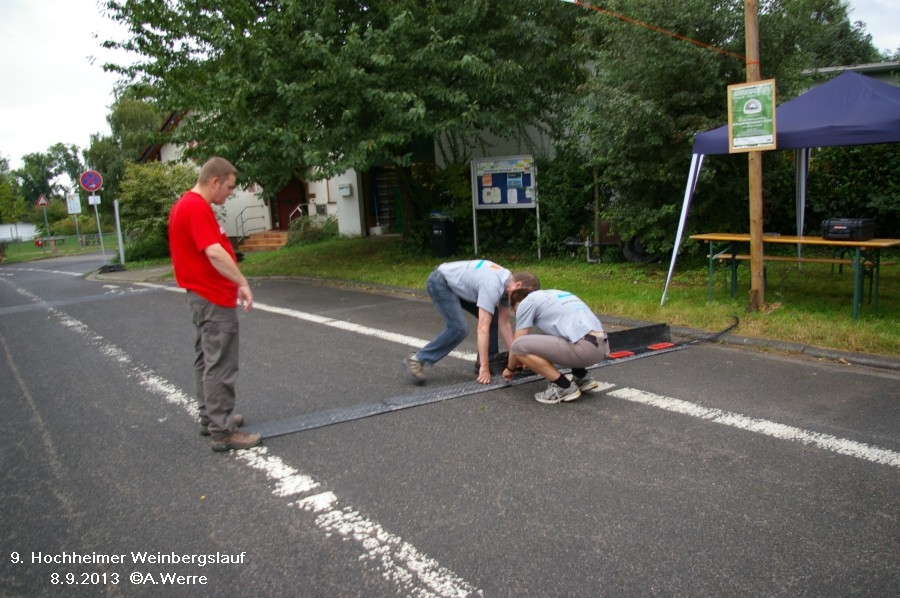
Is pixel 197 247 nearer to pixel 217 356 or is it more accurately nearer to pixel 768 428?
pixel 217 356

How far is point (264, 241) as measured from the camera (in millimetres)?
26234

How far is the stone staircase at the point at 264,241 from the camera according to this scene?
25578 mm

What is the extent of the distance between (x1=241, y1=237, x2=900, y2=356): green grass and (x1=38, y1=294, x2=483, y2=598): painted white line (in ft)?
17.1

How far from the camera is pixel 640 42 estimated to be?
11406mm

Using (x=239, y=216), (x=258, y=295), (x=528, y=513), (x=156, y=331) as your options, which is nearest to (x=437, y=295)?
(x=528, y=513)

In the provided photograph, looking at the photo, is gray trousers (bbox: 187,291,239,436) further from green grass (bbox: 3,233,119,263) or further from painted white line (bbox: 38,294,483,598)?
green grass (bbox: 3,233,119,263)

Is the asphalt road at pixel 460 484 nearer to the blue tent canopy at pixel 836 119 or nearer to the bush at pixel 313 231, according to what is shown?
the blue tent canopy at pixel 836 119

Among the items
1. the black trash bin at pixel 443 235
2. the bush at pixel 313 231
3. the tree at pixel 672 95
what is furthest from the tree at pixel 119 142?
the tree at pixel 672 95

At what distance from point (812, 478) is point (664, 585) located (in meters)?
1.48

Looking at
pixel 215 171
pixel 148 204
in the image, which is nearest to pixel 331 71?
pixel 215 171

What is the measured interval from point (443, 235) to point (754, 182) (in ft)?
28.2

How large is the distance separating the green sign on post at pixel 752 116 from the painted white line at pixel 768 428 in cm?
389

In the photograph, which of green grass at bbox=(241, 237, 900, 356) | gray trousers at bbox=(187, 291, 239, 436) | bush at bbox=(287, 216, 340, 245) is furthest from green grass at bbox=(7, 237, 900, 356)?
bush at bbox=(287, 216, 340, 245)

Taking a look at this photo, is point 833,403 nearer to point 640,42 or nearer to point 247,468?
point 247,468
